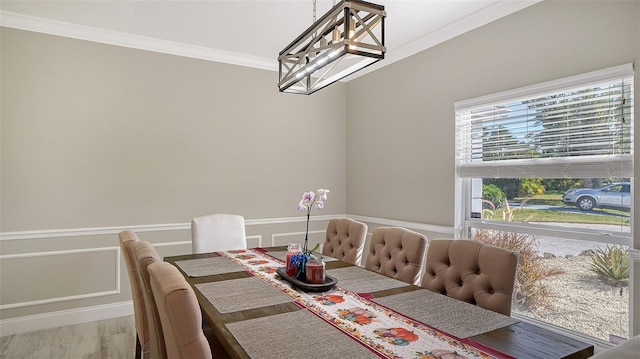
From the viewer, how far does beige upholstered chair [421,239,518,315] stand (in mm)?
1713

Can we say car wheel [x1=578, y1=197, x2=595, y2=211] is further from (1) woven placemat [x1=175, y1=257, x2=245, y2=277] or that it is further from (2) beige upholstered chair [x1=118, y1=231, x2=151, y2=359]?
(2) beige upholstered chair [x1=118, y1=231, x2=151, y2=359]

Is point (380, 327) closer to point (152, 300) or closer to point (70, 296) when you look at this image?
point (152, 300)

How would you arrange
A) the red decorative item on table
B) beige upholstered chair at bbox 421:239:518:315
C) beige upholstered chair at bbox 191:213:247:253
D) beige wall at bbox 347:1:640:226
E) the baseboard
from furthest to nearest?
the baseboard → beige upholstered chair at bbox 191:213:247:253 → beige wall at bbox 347:1:640:226 → the red decorative item on table → beige upholstered chair at bbox 421:239:518:315

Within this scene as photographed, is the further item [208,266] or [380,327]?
[208,266]

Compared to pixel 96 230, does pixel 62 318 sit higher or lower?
lower

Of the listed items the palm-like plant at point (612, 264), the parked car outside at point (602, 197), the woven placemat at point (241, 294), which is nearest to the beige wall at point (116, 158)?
the woven placemat at point (241, 294)

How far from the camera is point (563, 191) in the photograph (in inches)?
99.1

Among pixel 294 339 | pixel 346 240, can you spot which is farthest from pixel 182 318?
pixel 346 240

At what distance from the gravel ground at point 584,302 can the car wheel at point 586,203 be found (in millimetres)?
307

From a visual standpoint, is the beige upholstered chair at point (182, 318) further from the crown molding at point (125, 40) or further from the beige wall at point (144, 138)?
the crown molding at point (125, 40)

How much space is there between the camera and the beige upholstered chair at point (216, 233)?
2.97 m

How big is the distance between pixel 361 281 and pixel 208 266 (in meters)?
0.98

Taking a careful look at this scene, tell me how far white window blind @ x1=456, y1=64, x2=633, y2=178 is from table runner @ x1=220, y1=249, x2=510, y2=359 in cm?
170

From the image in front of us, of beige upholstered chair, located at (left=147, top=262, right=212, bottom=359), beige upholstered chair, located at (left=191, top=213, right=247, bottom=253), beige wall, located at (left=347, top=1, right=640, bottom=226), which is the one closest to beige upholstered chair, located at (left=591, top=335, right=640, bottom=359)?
beige upholstered chair, located at (left=147, top=262, right=212, bottom=359)
